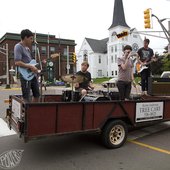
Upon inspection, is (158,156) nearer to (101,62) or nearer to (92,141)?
(92,141)

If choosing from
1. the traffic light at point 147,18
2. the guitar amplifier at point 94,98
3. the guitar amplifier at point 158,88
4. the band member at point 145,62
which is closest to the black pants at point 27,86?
the guitar amplifier at point 94,98

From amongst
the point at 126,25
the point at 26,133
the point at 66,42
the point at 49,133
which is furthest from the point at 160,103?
the point at 126,25

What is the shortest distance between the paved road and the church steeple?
76.2 metres

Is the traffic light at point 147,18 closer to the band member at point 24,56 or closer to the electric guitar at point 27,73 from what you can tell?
the band member at point 24,56

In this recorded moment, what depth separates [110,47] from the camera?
268ft

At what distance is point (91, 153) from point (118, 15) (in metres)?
78.5

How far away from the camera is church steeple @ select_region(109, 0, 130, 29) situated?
256ft

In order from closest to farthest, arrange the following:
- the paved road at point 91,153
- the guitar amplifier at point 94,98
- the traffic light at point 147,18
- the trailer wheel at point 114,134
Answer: the paved road at point 91,153, the trailer wheel at point 114,134, the guitar amplifier at point 94,98, the traffic light at point 147,18

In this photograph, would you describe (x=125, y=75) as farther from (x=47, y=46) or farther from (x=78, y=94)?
(x=47, y=46)

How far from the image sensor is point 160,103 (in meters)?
5.89

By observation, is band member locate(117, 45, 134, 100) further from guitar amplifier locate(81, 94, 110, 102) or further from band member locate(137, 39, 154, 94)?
band member locate(137, 39, 154, 94)

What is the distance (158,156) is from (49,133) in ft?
6.51

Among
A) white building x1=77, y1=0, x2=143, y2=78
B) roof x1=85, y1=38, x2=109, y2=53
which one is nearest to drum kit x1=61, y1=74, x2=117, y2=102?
white building x1=77, y1=0, x2=143, y2=78

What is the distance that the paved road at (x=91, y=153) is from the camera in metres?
4.25
